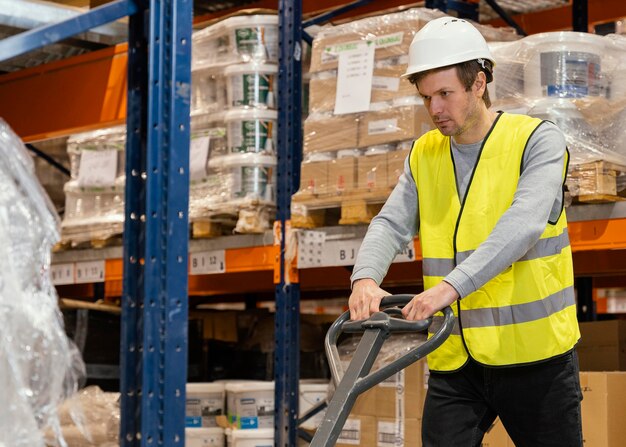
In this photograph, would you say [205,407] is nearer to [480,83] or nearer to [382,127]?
[382,127]

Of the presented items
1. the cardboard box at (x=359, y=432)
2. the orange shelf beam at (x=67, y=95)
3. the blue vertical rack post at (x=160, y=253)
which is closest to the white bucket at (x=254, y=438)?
the cardboard box at (x=359, y=432)

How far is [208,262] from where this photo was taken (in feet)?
21.0

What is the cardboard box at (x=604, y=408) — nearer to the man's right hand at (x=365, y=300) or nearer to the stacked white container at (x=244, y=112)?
the man's right hand at (x=365, y=300)

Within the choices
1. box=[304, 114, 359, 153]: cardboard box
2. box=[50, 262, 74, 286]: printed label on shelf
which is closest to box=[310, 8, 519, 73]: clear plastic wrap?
box=[304, 114, 359, 153]: cardboard box

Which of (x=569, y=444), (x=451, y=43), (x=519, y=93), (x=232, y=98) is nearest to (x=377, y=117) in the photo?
(x=519, y=93)

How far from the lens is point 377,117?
17.2 feet

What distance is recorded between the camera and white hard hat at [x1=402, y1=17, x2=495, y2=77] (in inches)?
135

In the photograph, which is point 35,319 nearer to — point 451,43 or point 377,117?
point 451,43

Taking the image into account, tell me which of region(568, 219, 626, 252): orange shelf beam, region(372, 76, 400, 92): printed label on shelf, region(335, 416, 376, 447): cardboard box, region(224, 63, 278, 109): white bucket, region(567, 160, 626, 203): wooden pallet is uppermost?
region(224, 63, 278, 109): white bucket

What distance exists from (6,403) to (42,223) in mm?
569

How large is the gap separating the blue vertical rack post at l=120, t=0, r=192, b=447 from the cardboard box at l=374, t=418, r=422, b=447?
1.54 metres

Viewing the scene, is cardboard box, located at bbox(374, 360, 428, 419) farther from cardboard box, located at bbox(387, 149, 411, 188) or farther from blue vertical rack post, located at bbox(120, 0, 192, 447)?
blue vertical rack post, located at bbox(120, 0, 192, 447)

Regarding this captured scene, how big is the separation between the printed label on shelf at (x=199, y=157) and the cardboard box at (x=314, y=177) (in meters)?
0.91

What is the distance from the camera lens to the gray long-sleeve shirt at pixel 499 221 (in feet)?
10.3
